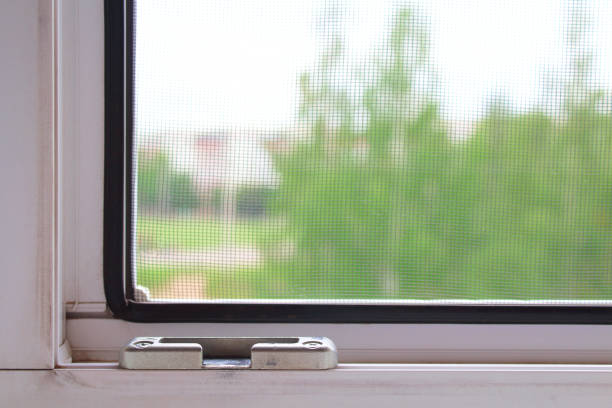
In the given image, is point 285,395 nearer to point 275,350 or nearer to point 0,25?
point 275,350

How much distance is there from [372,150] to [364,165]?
0.07 feet

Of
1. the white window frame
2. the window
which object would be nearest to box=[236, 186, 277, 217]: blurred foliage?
the window

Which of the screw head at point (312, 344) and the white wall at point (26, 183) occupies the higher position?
the white wall at point (26, 183)

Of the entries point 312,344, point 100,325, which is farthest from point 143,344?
point 312,344

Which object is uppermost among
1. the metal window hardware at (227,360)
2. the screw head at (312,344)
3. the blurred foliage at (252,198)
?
the blurred foliage at (252,198)

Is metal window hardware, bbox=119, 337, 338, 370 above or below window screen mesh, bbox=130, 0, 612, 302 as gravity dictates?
below

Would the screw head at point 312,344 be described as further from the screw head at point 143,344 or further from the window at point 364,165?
the screw head at point 143,344

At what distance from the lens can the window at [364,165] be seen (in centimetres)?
64

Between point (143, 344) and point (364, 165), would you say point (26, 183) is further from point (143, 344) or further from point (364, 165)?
point (364, 165)

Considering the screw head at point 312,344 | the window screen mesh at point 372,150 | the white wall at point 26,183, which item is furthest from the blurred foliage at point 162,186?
the screw head at point 312,344

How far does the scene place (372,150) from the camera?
648 mm

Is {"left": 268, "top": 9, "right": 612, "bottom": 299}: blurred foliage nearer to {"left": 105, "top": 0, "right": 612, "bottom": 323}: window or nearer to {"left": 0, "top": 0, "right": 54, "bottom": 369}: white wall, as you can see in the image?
{"left": 105, "top": 0, "right": 612, "bottom": 323}: window

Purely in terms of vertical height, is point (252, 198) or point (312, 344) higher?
point (252, 198)

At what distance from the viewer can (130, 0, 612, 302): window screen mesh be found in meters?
0.64
